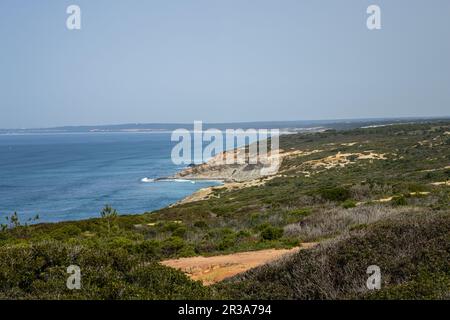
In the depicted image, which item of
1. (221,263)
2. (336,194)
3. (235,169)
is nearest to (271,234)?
(221,263)

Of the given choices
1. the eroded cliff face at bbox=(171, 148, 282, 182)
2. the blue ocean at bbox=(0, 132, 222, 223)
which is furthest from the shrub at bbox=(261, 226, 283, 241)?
Result: the eroded cliff face at bbox=(171, 148, 282, 182)

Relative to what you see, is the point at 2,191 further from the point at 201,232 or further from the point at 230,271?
the point at 230,271

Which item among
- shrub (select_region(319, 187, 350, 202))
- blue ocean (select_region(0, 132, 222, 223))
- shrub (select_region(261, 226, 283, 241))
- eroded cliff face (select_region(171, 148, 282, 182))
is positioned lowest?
blue ocean (select_region(0, 132, 222, 223))

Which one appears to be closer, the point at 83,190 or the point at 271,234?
the point at 271,234

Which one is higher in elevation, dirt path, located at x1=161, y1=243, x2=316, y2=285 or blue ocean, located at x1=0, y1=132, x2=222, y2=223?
dirt path, located at x1=161, y1=243, x2=316, y2=285

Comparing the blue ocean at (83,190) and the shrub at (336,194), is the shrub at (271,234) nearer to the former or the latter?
the shrub at (336,194)

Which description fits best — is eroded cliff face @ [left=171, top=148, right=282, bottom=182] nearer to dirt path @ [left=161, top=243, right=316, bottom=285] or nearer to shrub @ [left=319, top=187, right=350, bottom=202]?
shrub @ [left=319, top=187, right=350, bottom=202]

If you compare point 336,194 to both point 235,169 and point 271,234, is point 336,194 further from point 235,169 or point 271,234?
point 235,169
